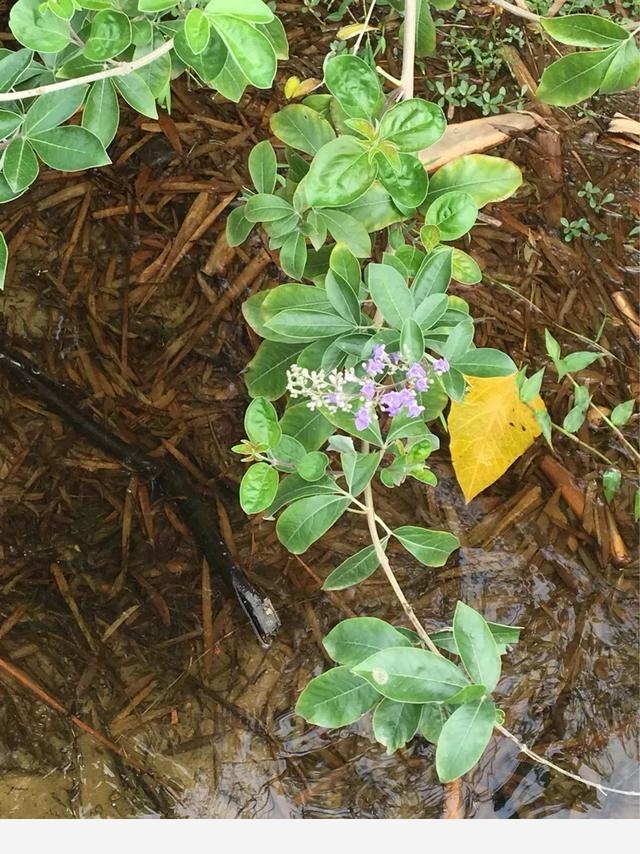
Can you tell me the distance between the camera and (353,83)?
2.03 ft

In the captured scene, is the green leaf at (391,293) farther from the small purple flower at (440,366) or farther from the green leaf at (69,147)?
the green leaf at (69,147)

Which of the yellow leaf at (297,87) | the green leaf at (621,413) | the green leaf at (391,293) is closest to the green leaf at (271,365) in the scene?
the green leaf at (391,293)

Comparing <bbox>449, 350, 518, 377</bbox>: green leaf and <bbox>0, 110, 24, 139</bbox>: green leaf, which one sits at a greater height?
<bbox>0, 110, 24, 139</bbox>: green leaf

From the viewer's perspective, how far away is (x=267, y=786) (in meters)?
0.97

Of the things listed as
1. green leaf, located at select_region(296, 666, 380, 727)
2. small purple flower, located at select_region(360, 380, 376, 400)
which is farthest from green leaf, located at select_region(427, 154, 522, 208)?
green leaf, located at select_region(296, 666, 380, 727)

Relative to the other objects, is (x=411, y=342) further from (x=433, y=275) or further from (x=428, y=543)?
(x=428, y=543)

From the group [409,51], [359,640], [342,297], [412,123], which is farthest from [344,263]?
[359,640]

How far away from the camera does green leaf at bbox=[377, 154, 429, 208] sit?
25.1 inches

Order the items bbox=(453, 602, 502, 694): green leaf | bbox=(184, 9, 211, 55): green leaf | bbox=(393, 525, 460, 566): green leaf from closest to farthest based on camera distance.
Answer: bbox=(184, 9, 211, 55): green leaf, bbox=(453, 602, 502, 694): green leaf, bbox=(393, 525, 460, 566): green leaf

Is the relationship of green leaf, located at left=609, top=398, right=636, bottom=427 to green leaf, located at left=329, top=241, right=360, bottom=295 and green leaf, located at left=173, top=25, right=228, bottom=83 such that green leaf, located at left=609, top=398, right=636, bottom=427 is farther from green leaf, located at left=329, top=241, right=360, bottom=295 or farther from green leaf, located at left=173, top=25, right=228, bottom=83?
green leaf, located at left=173, top=25, right=228, bottom=83

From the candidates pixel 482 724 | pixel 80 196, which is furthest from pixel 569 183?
pixel 482 724

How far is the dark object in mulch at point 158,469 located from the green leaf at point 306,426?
33 centimetres

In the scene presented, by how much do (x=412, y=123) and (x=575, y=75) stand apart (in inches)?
8.4

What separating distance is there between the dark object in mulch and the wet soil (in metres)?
0.01
